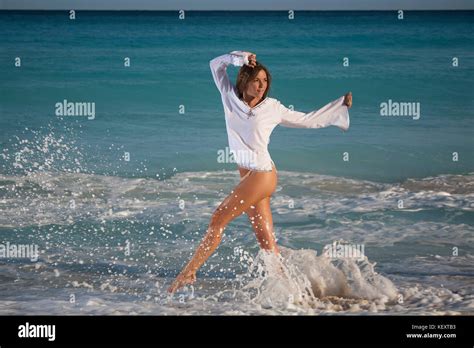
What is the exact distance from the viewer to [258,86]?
20.3ft

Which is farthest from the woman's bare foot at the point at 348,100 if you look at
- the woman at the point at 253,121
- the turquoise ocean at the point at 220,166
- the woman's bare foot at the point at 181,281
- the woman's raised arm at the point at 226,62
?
the woman's bare foot at the point at 181,281

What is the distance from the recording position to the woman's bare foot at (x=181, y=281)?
6.56 meters

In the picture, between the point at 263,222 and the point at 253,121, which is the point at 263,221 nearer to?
the point at 263,222

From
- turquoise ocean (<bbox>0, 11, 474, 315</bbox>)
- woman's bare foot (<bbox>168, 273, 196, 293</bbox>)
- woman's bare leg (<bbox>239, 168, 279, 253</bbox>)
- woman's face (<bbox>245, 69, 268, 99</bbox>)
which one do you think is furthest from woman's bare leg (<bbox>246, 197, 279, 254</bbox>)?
woman's face (<bbox>245, 69, 268, 99</bbox>)

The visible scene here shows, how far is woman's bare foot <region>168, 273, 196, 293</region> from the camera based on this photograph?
6559 millimetres

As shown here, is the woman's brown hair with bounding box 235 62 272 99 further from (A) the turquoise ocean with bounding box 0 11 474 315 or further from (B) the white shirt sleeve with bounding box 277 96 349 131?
(A) the turquoise ocean with bounding box 0 11 474 315

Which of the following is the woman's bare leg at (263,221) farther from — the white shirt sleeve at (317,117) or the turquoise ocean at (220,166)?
the white shirt sleeve at (317,117)

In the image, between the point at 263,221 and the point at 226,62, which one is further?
the point at 263,221

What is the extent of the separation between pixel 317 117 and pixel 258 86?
1.30 ft

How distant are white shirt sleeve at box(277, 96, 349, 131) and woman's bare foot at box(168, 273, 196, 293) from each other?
107 centimetres

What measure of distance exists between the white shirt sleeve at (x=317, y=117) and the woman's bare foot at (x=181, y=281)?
107cm

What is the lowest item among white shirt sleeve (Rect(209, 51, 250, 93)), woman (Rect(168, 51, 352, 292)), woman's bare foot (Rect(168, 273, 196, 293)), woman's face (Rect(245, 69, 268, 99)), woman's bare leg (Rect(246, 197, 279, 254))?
woman's bare foot (Rect(168, 273, 196, 293))

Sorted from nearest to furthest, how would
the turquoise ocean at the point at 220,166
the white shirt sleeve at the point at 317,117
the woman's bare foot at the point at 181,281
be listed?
the white shirt sleeve at the point at 317,117 < the woman's bare foot at the point at 181,281 < the turquoise ocean at the point at 220,166

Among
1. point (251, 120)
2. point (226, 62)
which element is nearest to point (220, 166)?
point (251, 120)
